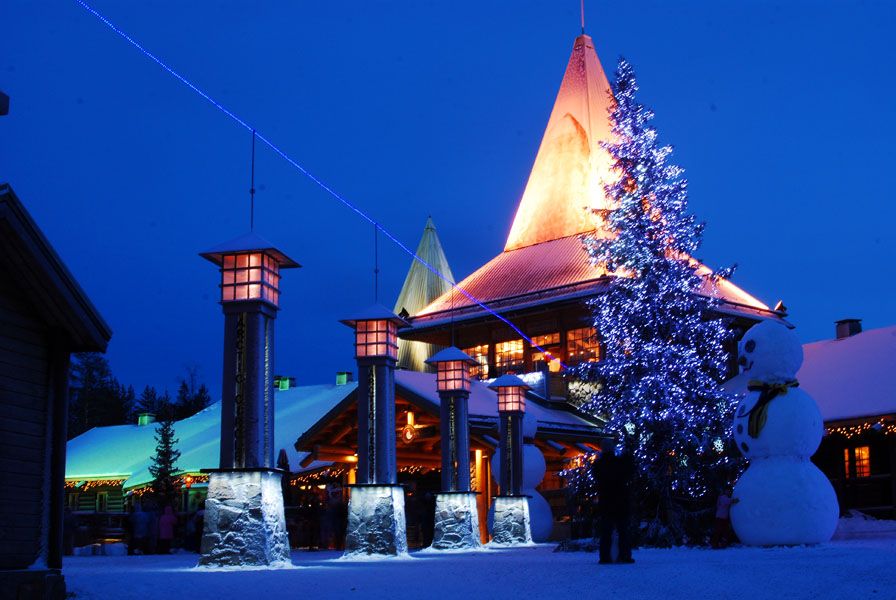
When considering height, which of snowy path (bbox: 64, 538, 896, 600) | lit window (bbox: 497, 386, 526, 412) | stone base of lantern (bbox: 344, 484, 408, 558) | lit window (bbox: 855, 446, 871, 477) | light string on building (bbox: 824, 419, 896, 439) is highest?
lit window (bbox: 497, 386, 526, 412)

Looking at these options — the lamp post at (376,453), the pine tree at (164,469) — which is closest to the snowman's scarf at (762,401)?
the lamp post at (376,453)

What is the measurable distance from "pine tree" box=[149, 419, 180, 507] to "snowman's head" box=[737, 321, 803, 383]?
2008cm

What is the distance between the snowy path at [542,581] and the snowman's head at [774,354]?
3967mm

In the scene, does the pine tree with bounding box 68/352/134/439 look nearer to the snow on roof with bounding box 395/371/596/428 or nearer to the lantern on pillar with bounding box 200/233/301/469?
the snow on roof with bounding box 395/371/596/428

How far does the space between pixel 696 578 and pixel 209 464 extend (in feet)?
76.9

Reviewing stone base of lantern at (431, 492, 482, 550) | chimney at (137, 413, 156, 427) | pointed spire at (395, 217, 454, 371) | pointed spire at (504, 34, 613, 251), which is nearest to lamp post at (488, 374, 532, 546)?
stone base of lantern at (431, 492, 482, 550)

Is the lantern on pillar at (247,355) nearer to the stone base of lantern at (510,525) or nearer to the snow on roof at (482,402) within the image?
the stone base of lantern at (510,525)

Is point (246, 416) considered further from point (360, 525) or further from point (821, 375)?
point (821, 375)

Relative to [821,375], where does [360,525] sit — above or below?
below

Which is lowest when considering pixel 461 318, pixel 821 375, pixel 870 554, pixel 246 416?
pixel 870 554

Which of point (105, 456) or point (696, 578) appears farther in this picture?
→ point (105, 456)

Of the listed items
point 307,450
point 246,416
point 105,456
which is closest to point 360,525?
point 246,416

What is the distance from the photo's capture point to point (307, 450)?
91.9 ft

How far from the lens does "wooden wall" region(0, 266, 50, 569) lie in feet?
29.5
